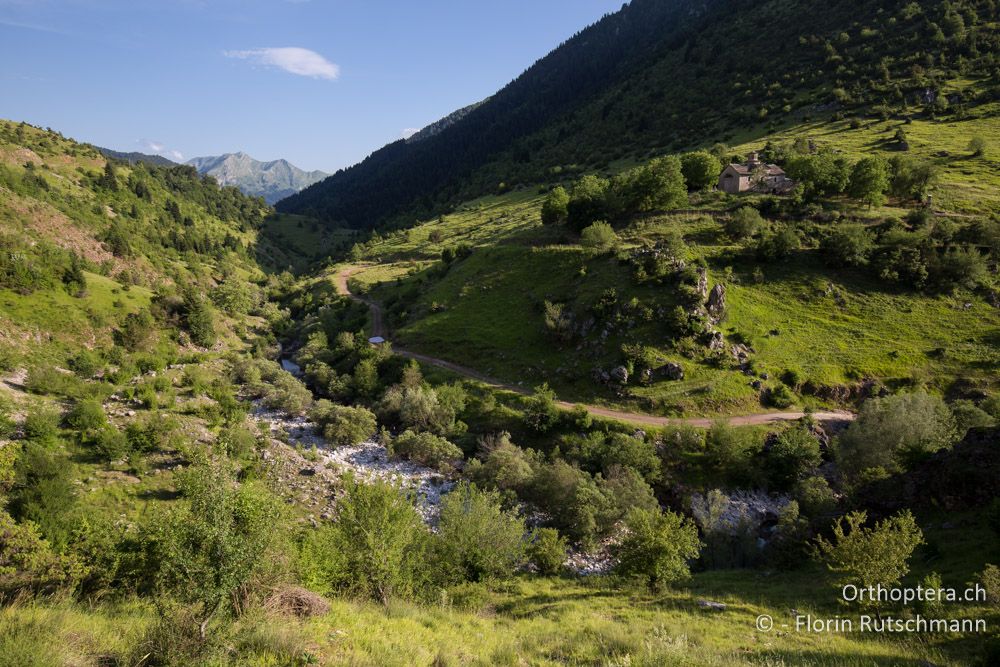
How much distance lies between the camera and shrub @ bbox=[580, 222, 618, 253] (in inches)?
2611

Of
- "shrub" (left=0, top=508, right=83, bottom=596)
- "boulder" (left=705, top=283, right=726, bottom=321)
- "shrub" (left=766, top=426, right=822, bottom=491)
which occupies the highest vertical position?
"shrub" (left=0, top=508, right=83, bottom=596)

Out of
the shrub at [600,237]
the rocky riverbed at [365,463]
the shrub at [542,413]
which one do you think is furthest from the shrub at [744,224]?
the rocky riverbed at [365,463]

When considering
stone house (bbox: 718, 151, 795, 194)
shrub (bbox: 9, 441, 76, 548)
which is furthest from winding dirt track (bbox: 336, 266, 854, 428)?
stone house (bbox: 718, 151, 795, 194)

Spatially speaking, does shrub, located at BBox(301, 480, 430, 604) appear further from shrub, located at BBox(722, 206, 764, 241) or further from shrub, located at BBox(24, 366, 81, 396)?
shrub, located at BBox(722, 206, 764, 241)

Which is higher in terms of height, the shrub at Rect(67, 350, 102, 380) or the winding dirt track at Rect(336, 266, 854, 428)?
the shrub at Rect(67, 350, 102, 380)

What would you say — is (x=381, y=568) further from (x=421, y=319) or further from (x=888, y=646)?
(x=421, y=319)

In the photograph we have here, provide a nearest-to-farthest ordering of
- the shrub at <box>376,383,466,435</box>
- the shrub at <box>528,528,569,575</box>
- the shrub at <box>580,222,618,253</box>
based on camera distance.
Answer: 1. the shrub at <box>528,528,569,575</box>
2. the shrub at <box>376,383,466,435</box>
3. the shrub at <box>580,222,618,253</box>

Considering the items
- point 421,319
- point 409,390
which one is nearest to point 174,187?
point 421,319

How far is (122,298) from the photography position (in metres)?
69.4

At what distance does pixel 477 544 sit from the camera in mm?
25531

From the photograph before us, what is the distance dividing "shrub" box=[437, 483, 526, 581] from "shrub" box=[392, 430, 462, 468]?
56.8 ft

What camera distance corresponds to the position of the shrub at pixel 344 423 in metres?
46.8

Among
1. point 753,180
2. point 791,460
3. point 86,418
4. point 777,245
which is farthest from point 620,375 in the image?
point 753,180

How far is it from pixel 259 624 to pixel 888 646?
67.6 ft
